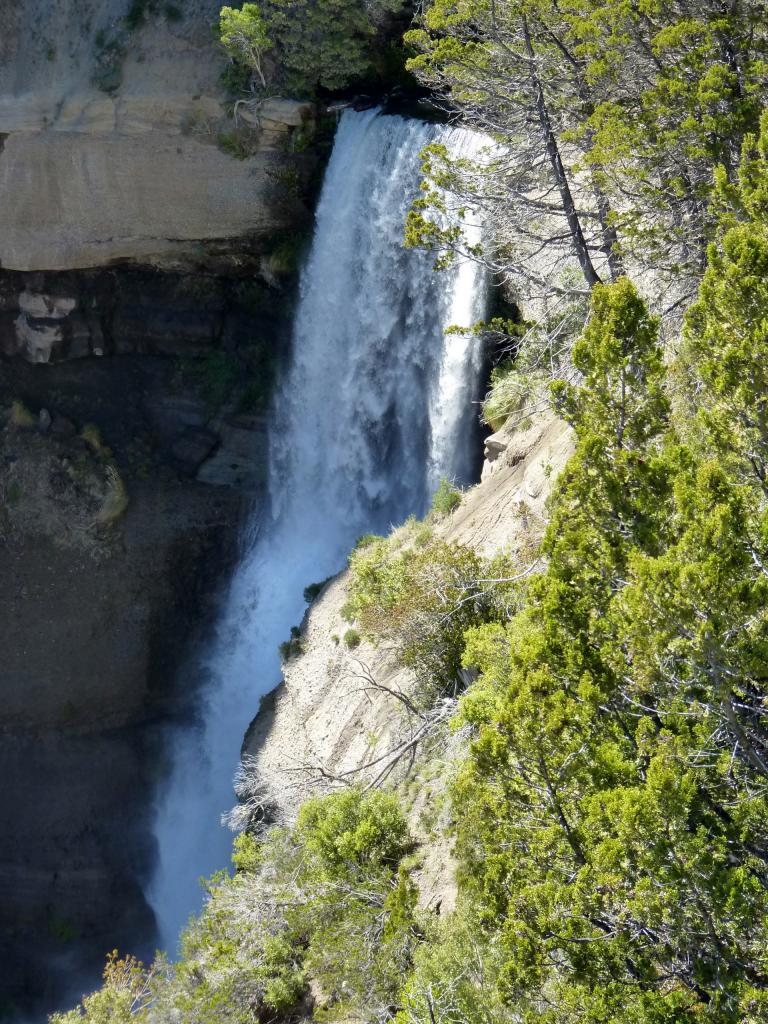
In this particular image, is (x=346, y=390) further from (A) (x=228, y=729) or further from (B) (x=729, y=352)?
(B) (x=729, y=352)

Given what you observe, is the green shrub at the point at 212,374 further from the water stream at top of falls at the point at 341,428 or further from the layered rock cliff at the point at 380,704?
the layered rock cliff at the point at 380,704

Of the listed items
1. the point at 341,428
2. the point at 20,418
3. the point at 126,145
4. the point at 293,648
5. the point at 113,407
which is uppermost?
the point at 126,145

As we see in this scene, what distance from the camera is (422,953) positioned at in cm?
1048

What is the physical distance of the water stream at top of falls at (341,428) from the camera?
21828 millimetres

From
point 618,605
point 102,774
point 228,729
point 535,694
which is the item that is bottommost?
point 102,774

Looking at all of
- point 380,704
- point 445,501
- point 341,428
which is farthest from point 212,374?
point 380,704

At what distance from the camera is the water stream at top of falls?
71.6ft

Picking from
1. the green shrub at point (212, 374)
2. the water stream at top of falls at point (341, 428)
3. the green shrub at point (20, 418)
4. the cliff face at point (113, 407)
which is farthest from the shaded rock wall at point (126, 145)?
the green shrub at point (20, 418)

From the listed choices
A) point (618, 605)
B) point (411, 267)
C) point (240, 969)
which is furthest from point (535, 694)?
point (411, 267)

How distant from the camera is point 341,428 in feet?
81.3

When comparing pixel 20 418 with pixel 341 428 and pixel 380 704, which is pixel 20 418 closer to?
pixel 341 428

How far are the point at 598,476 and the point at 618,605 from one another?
1.20 meters

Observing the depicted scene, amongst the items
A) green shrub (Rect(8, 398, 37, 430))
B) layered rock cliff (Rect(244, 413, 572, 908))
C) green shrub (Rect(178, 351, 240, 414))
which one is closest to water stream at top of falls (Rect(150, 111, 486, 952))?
green shrub (Rect(178, 351, 240, 414))

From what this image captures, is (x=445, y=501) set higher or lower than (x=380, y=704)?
higher
